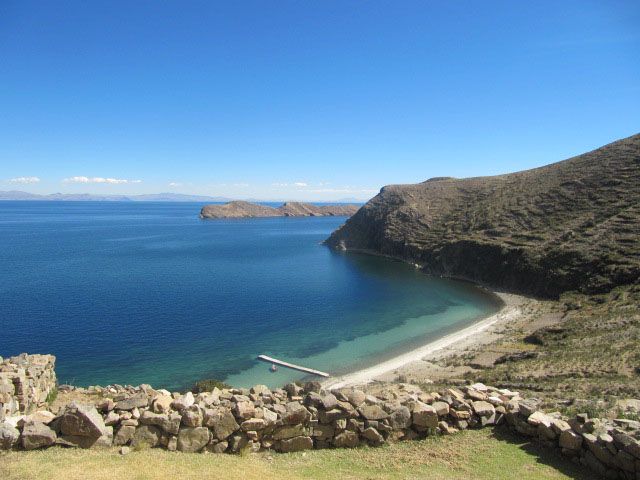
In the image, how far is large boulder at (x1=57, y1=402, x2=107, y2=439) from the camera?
12.1 m

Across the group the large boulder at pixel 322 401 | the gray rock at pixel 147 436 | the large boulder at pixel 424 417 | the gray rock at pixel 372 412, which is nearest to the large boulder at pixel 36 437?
the gray rock at pixel 147 436

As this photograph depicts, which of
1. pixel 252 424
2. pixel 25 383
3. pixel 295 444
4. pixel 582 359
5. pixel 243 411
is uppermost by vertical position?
pixel 243 411

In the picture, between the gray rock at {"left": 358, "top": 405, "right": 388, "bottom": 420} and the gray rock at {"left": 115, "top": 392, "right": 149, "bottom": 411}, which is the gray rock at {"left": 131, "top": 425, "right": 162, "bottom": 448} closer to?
the gray rock at {"left": 115, "top": 392, "right": 149, "bottom": 411}

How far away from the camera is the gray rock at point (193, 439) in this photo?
40.5ft

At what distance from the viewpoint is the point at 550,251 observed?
224 ft

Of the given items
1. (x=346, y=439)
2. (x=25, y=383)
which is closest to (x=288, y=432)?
(x=346, y=439)

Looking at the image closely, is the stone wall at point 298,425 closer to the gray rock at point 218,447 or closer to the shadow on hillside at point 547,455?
the gray rock at point 218,447

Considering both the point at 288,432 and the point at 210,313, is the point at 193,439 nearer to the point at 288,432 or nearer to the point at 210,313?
the point at 288,432

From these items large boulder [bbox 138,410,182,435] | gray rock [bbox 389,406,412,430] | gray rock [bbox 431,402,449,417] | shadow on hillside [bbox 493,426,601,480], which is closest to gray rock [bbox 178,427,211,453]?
large boulder [bbox 138,410,182,435]

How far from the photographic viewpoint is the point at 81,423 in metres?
12.1

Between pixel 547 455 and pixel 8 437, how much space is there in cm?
1567

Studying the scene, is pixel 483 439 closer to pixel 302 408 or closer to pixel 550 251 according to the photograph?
pixel 302 408

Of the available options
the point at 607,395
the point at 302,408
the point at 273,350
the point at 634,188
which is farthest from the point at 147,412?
the point at 634,188

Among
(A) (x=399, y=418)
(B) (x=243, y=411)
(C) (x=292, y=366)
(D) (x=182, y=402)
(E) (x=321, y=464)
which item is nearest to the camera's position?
(E) (x=321, y=464)
